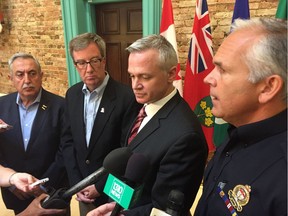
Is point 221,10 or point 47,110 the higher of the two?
point 221,10

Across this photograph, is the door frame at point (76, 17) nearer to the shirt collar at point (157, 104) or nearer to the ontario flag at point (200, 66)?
the ontario flag at point (200, 66)

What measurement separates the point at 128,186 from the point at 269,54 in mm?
590

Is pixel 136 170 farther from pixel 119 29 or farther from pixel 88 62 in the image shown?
pixel 119 29

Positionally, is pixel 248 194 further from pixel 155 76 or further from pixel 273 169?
pixel 155 76

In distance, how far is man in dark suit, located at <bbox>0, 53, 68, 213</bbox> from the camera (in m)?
1.79

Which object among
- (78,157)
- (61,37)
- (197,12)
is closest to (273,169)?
(78,157)

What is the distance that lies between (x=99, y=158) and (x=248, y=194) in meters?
1.16

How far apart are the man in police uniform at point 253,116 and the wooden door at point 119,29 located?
2794 millimetres

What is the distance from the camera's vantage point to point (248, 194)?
0.79 m

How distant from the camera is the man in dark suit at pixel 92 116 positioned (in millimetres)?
1725

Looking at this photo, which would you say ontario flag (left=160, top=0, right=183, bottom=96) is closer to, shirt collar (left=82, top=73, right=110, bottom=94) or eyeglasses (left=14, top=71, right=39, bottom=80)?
shirt collar (left=82, top=73, right=110, bottom=94)

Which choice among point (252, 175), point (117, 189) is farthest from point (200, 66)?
point (117, 189)

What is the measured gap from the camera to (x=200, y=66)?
8.48 feet

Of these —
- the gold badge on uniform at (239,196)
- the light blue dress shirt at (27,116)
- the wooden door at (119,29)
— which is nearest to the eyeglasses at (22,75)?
the light blue dress shirt at (27,116)
